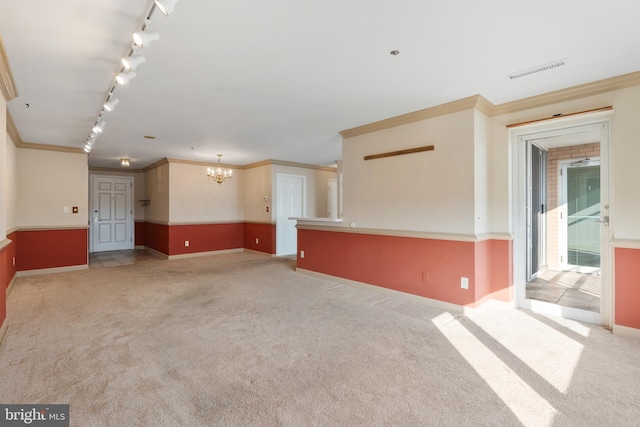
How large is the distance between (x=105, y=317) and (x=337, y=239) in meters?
3.13

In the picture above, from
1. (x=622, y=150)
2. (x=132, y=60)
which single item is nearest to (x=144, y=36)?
(x=132, y=60)

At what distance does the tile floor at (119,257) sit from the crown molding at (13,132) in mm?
2559

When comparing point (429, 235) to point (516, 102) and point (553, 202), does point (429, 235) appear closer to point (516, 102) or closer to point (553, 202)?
point (516, 102)

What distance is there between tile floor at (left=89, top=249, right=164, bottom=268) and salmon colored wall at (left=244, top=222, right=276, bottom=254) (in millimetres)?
2117

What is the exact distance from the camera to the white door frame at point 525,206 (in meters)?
3.07

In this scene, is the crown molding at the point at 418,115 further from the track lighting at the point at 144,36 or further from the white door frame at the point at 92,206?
the white door frame at the point at 92,206

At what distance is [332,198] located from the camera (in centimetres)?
882

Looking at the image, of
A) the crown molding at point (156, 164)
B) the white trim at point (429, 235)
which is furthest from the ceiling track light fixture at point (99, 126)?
the white trim at point (429, 235)

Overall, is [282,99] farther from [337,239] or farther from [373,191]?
[337,239]

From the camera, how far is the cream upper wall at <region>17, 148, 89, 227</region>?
17.9 ft

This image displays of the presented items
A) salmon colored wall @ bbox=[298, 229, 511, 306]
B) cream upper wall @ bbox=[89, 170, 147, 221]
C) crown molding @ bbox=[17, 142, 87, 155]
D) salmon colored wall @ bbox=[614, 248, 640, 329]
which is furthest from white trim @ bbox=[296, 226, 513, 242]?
cream upper wall @ bbox=[89, 170, 147, 221]

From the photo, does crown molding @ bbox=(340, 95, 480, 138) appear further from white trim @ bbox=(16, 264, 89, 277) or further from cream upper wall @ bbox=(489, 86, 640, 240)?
white trim @ bbox=(16, 264, 89, 277)

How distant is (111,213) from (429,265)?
28.1 ft

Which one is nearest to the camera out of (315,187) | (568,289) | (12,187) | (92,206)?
(568,289)
